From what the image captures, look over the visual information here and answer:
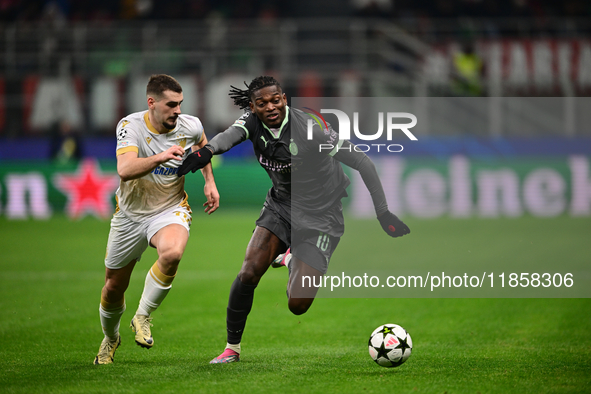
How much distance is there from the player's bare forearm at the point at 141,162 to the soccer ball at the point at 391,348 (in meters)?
2.13

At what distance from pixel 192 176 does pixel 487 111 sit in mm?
7765

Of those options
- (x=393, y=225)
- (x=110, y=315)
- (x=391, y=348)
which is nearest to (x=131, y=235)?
(x=110, y=315)

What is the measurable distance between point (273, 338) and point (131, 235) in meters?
1.99

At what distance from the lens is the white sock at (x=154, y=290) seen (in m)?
5.62

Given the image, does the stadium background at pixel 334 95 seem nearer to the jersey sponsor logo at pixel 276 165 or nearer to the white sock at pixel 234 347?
the white sock at pixel 234 347

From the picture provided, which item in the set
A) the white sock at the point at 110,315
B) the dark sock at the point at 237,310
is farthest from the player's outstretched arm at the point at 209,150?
the white sock at the point at 110,315

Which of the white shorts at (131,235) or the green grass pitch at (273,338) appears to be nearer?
the green grass pitch at (273,338)

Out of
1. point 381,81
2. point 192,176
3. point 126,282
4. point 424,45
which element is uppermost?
point 424,45

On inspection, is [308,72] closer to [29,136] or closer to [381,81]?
[381,81]

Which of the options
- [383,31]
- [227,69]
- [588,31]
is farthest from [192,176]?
[588,31]

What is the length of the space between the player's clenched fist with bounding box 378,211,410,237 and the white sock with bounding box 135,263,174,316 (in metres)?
1.84

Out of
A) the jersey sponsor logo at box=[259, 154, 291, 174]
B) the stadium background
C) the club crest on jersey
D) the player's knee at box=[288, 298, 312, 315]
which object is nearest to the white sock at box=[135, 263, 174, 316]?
the player's knee at box=[288, 298, 312, 315]

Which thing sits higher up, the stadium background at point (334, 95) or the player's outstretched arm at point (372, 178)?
the stadium background at point (334, 95)

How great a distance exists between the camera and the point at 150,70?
61.4 feet
